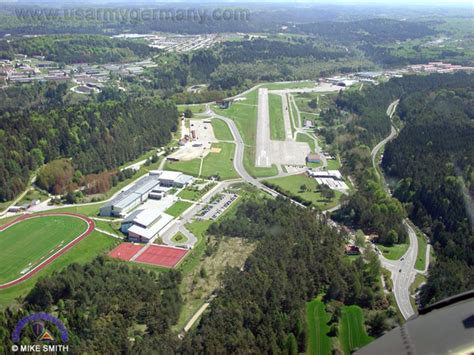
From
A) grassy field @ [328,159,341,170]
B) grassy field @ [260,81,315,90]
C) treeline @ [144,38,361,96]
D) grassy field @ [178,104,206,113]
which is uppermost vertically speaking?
treeline @ [144,38,361,96]

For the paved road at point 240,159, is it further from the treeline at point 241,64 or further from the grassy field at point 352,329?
the grassy field at point 352,329

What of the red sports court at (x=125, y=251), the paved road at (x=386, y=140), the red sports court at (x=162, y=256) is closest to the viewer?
the red sports court at (x=162, y=256)

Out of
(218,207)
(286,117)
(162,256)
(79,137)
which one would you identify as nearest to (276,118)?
(286,117)

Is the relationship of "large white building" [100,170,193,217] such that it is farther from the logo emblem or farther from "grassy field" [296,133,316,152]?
"grassy field" [296,133,316,152]

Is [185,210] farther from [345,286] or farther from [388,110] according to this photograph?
[388,110]

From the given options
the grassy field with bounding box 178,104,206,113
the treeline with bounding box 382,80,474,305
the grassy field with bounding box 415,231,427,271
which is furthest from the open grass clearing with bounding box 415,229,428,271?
the grassy field with bounding box 178,104,206,113

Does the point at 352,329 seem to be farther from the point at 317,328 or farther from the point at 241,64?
the point at 241,64

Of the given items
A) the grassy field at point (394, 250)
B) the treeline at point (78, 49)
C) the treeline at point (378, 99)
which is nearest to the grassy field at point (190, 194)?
the grassy field at point (394, 250)
